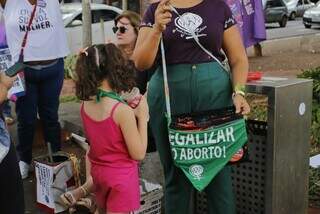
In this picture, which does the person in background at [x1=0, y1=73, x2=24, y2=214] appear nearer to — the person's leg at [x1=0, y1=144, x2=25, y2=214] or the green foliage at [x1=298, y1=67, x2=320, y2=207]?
the person's leg at [x1=0, y1=144, x2=25, y2=214]

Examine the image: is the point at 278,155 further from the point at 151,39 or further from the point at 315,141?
the point at 315,141

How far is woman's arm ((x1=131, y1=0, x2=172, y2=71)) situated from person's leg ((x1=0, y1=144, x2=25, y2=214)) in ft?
2.67

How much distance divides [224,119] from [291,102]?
62 centimetres

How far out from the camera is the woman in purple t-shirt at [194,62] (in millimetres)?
2820

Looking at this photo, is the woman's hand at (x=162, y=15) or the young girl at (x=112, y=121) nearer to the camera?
the woman's hand at (x=162, y=15)

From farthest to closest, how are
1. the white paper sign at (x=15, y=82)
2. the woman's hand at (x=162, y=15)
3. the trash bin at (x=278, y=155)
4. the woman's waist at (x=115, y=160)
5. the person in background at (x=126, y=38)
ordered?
the white paper sign at (x=15, y=82), the person in background at (x=126, y=38), the trash bin at (x=278, y=155), the woman's waist at (x=115, y=160), the woman's hand at (x=162, y=15)

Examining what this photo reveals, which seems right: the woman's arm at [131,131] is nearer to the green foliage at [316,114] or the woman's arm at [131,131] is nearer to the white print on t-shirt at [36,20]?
the white print on t-shirt at [36,20]

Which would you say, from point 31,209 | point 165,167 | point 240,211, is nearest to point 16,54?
point 31,209

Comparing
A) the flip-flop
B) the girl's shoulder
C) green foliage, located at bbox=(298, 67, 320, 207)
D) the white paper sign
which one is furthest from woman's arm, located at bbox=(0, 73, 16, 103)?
green foliage, located at bbox=(298, 67, 320, 207)

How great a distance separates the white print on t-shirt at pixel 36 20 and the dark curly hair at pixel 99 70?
1.73m

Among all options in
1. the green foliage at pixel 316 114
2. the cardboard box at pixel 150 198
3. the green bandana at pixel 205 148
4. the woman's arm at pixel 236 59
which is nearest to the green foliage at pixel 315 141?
the green foliage at pixel 316 114

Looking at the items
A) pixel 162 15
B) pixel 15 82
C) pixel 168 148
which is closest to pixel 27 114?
pixel 15 82

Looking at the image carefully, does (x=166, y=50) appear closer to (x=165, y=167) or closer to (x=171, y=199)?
(x=165, y=167)

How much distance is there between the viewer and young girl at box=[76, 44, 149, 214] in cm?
285
